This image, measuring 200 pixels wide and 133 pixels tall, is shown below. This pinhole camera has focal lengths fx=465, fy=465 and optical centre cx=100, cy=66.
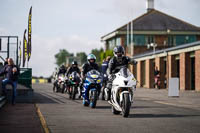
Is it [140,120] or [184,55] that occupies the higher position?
[184,55]

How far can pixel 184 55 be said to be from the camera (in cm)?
3825

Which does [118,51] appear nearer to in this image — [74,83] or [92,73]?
[92,73]

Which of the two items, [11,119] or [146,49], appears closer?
[11,119]

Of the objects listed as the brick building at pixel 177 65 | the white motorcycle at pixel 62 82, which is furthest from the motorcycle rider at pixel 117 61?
the brick building at pixel 177 65

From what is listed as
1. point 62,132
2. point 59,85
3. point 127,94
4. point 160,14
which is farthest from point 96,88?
point 160,14

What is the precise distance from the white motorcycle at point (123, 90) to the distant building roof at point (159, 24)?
60302mm

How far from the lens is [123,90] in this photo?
1194 cm

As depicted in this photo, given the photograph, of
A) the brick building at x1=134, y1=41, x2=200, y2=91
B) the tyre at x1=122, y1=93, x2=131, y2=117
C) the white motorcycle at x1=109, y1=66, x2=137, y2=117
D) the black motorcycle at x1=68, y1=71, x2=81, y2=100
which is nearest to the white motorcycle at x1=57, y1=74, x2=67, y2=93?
the black motorcycle at x1=68, y1=71, x2=81, y2=100

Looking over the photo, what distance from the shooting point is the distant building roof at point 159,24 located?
72.9m

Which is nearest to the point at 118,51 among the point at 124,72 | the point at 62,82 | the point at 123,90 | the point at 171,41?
the point at 124,72

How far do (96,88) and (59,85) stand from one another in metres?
15.6

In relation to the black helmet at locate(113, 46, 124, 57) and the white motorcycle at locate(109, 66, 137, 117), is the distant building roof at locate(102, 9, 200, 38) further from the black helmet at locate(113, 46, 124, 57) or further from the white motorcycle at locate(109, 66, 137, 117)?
the white motorcycle at locate(109, 66, 137, 117)

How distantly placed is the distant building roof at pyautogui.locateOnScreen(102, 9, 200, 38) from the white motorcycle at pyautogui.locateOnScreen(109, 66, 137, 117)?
60.3 meters

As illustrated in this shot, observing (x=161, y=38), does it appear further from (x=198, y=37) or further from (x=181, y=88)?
(x=181, y=88)
